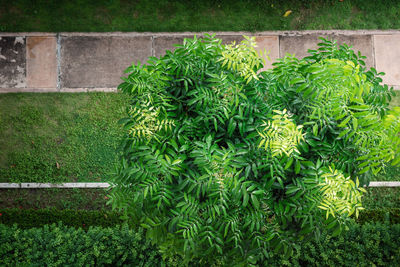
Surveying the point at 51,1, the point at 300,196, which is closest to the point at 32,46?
the point at 51,1

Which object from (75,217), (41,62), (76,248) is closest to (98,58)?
(41,62)

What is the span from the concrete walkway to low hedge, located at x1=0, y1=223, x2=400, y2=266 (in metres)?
2.95

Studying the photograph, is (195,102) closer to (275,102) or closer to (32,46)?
(275,102)

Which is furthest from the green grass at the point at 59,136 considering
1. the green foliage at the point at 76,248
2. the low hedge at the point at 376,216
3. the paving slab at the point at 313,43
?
the low hedge at the point at 376,216

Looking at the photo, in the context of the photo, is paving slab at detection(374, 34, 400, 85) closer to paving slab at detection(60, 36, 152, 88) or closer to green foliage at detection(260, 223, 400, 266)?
green foliage at detection(260, 223, 400, 266)

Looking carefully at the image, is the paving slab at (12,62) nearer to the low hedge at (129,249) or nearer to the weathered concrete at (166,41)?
the weathered concrete at (166,41)

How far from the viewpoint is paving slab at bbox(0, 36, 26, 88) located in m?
6.43

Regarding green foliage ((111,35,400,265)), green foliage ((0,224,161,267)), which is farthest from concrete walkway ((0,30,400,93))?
green foliage ((111,35,400,265))

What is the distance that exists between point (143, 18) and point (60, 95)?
215cm

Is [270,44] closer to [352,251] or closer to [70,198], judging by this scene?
[352,251]

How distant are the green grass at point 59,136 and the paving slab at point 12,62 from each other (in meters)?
0.26

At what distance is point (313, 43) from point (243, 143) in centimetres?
420

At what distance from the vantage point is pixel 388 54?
6477 mm

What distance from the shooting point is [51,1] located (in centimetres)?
657
